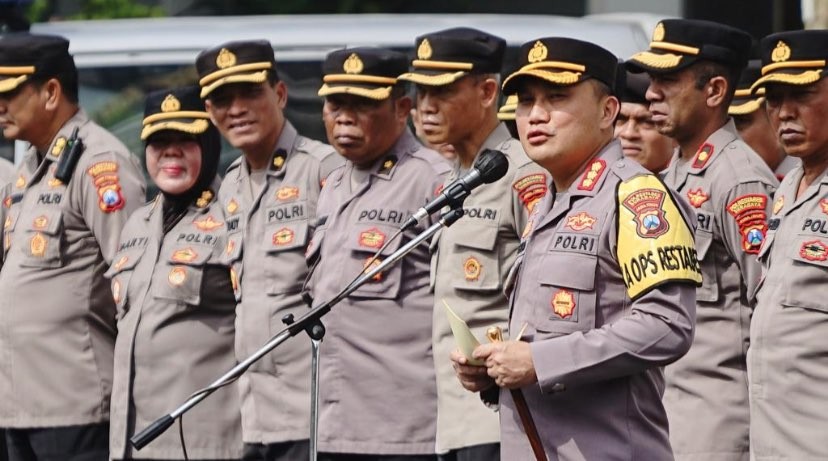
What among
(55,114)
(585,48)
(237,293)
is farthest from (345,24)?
(585,48)

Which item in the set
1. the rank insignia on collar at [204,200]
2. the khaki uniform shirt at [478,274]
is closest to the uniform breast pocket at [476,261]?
the khaki uniform shirt at [478,274]


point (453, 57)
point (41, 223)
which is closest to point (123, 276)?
point (41, 223)

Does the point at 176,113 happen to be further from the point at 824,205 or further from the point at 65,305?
the point at 824,205

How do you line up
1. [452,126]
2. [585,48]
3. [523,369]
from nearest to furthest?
1. [523,369]
2. [585,48]
3. [452,126]

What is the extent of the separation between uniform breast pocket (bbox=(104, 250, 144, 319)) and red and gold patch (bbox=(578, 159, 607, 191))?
2.63 metres

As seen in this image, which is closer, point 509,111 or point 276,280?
point 276,280

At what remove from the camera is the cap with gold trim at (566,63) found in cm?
503

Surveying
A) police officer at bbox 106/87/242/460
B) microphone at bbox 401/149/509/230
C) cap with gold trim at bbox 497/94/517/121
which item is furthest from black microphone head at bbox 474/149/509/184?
police officer at bbox 106/87/242/460

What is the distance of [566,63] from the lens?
16.6ft

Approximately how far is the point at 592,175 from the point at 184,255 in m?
2.46

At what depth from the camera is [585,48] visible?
5059 millimetres

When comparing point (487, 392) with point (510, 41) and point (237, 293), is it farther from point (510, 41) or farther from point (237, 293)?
point (510, 41)

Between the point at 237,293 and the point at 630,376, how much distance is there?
2322mm

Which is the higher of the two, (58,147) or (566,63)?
(566,63)
